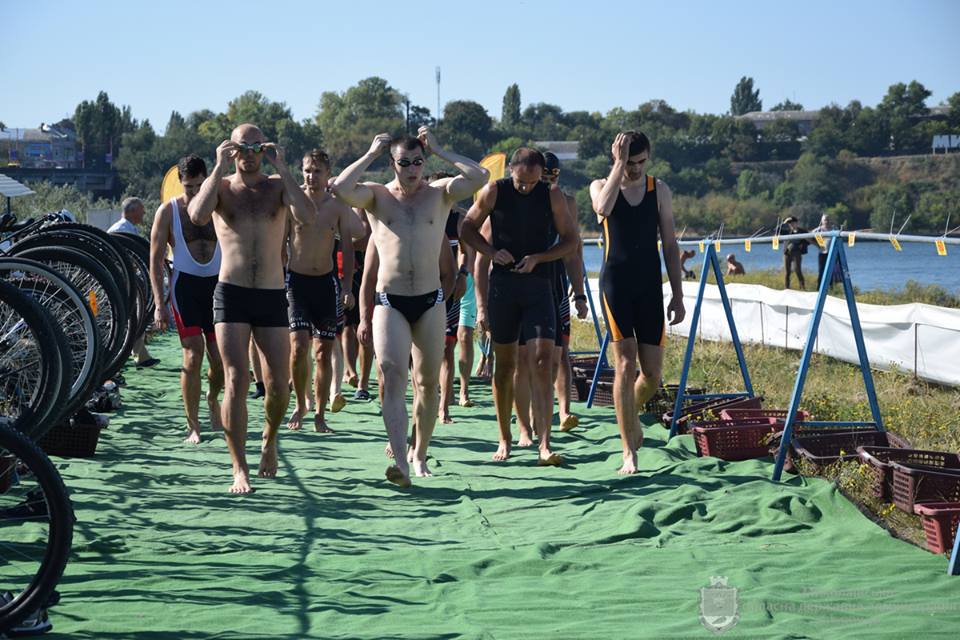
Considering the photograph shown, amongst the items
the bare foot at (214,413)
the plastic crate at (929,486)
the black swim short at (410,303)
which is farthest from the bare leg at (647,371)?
the bare foot at (214,413)

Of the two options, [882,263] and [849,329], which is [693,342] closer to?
[849,329]

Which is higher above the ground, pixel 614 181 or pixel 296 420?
pixel 614 181

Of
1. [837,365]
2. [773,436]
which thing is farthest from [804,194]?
[773,436]

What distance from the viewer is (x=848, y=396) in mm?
12148

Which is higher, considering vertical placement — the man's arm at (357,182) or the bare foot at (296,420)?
the man's arm at (357,182)

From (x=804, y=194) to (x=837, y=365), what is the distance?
89.4m

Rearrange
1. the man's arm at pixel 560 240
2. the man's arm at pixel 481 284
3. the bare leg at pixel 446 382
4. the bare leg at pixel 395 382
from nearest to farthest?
the bare leg at pixel 395 382, the man's arm at pixel 560 240, the man's arm at pixel 481 284, the bare leg at pixel 446 382

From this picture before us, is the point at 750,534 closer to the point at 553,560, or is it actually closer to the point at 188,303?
the point at 553,560

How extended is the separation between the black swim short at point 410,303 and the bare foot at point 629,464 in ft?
5.27

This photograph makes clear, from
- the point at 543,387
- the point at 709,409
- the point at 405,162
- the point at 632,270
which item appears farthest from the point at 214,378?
A: the point at 709,409

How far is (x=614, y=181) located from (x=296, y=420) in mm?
3635

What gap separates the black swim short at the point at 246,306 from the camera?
7.86 m

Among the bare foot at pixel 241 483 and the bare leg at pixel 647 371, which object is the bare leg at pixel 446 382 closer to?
the bare leg at pixel 647 371

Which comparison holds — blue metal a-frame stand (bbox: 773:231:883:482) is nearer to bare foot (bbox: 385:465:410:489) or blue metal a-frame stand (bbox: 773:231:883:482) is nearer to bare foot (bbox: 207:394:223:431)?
bare foot (bbox: 385:465:410:489)
